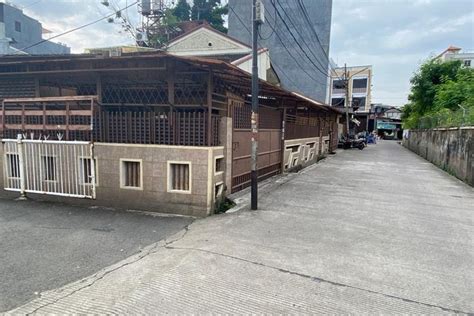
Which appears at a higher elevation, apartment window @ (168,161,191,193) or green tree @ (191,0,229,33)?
green tree @ (191,0,229,33)

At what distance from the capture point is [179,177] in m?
6.11

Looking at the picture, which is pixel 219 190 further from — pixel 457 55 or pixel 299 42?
pixel 457 55

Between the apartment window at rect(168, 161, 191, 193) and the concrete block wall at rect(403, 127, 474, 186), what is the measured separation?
9.57 m

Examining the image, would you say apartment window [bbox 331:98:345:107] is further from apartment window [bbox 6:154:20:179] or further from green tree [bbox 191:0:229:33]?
apartment window [bbox 6:154:20:179]

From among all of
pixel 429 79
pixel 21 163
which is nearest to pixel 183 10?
pixel 429 79

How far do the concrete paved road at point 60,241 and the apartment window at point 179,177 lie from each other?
0.62 meters

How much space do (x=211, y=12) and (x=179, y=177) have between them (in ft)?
99.1

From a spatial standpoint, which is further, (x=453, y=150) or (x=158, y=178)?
(x=453, y=150)

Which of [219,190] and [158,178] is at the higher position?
[158,178]

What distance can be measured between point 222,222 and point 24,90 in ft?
20.1

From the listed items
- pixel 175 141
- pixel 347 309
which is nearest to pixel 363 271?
Result: pixel 347 309

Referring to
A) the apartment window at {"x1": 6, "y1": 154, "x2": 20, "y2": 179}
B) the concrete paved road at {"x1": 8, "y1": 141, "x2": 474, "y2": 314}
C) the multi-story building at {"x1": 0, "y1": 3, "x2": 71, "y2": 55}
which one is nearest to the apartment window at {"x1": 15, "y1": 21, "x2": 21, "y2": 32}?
the multi-story building at {"x1": 0, "y1": 3, "x2": 71, "y2": 55}

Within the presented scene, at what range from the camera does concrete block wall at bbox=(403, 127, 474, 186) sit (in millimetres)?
10281

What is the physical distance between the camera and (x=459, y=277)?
3.65m
